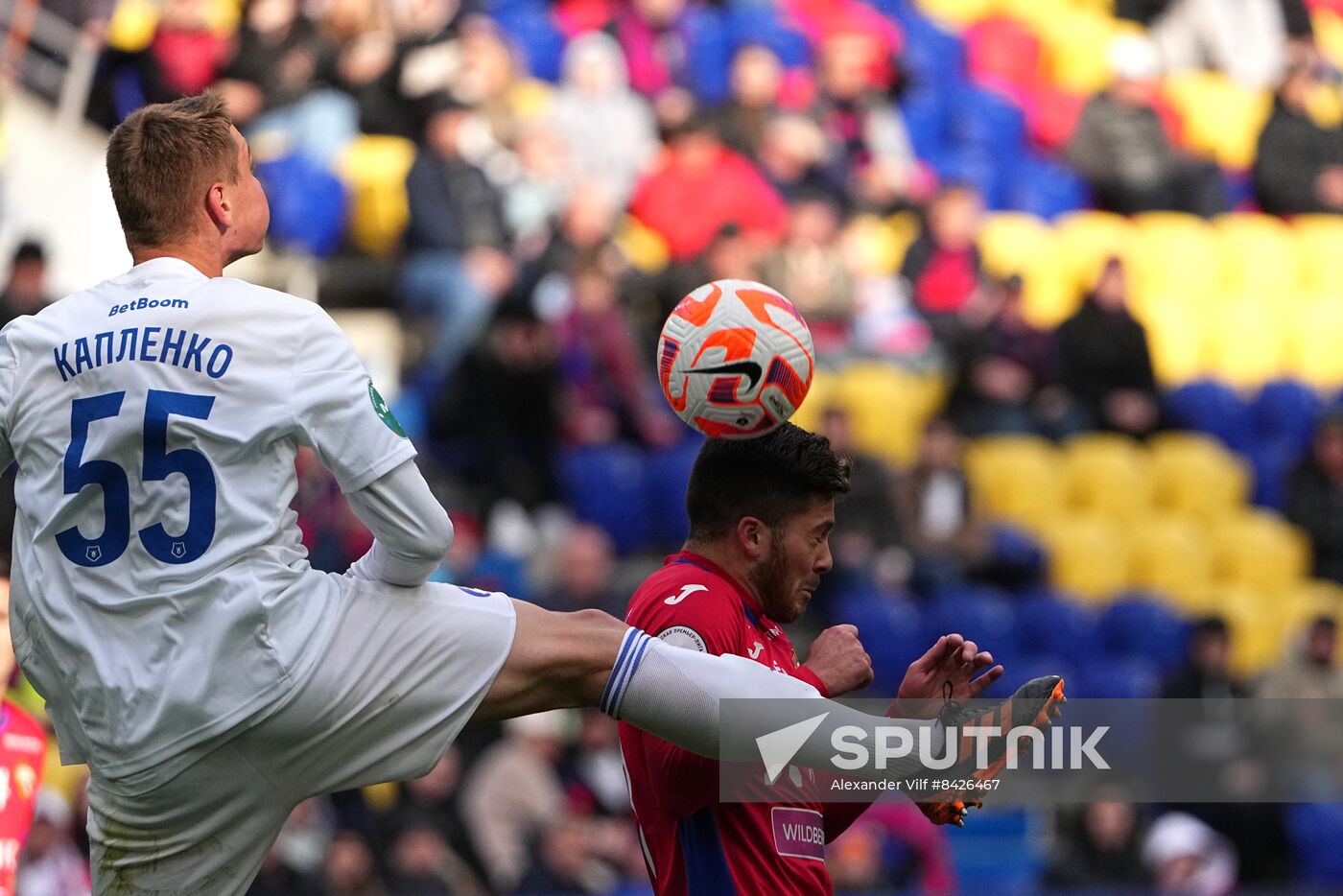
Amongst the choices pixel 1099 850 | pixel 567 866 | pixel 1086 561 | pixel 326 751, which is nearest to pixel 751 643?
pixel 326 751

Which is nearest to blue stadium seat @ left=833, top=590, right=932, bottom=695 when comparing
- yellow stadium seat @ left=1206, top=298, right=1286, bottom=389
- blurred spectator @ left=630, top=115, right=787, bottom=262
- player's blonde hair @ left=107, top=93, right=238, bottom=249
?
blurred spectator @ left=630, top=115, right=787, bottom=262

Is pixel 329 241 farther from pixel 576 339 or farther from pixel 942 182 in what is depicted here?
pixel 942 182

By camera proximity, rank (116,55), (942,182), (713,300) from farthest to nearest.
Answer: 1. (942,182)
2. (116,55)
3. (713,300)

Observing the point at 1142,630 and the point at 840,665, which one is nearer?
the point at 840,665

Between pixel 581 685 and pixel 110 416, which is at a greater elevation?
pixel 110 416

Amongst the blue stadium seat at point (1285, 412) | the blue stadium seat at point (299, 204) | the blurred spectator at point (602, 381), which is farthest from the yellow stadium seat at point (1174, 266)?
the blue stadium seat at point (299, 204)

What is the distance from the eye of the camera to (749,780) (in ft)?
15.0

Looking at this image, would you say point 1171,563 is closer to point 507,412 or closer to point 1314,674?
point 1314,674

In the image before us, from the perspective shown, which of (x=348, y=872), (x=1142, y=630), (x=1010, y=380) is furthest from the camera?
(x=1010, y=380)

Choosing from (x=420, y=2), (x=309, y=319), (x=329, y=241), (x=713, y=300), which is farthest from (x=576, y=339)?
(x=309, y=319)

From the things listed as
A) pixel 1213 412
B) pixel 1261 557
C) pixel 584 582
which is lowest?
pixel 1261 557

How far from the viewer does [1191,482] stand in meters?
12.5

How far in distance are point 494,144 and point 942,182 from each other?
3354 millimetres

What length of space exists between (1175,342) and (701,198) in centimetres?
354
